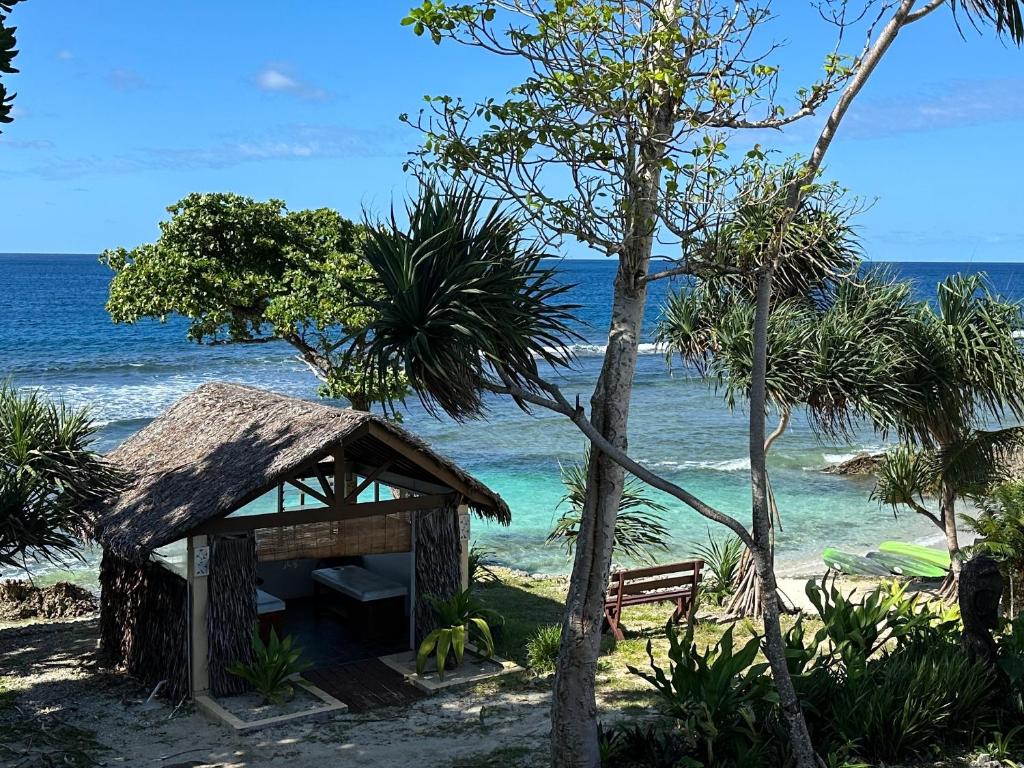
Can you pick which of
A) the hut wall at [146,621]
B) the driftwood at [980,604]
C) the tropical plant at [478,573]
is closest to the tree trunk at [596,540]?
the driftwood at [980,604]

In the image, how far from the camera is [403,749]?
33.0 feet

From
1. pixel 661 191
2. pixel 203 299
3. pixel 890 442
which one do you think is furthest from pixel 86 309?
pixel 661 191

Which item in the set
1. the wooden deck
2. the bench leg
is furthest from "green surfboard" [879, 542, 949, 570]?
the wooden deck

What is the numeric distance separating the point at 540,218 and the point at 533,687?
5.87 metres

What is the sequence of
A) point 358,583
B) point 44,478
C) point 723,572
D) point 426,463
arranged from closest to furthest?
point 426,463, point 44,478, point 358,583, point 723,572

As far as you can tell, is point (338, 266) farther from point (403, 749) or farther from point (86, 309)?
point (86, 309)

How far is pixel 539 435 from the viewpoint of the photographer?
117 ft

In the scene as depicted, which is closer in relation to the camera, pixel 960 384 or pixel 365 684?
pixel 365 684

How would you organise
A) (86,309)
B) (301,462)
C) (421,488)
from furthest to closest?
(86,309)
(421,488)
(301,462)

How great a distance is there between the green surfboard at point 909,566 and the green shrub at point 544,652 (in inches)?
287

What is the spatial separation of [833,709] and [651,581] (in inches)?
200

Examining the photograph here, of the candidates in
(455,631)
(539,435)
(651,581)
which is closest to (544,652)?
(455,631)

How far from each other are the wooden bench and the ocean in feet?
10.4

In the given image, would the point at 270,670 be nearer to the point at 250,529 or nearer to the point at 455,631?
the point at 250,529
